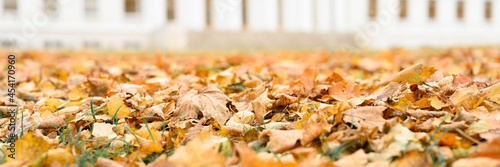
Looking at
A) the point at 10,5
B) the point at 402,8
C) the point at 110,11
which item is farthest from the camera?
the point at 402,8

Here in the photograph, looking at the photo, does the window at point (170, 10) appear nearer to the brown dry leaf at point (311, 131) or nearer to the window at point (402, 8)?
the window at point (402, 8)

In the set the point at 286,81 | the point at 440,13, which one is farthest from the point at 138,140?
the point at 440,13

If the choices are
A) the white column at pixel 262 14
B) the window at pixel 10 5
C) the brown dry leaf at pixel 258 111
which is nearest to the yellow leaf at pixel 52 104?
the brown dry leaf at pixel 258 111

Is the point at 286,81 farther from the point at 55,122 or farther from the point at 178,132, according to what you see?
the point at 55,122

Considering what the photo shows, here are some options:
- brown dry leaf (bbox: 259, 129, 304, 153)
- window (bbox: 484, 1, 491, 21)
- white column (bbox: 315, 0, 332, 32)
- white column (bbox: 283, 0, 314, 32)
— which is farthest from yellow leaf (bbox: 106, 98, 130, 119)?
window (bbox: 484, 1, 491, 21)

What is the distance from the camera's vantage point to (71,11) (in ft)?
76.9

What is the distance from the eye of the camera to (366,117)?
1.31 metres

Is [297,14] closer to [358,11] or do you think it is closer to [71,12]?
[358,11]

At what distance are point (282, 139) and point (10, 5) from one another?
26235 millimetres

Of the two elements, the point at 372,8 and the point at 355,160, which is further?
the point at 372,8

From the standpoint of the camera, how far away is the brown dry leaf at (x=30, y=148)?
1.20m

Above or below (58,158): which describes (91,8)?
above

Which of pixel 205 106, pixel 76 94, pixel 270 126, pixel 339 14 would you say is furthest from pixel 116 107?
pixel 339 14

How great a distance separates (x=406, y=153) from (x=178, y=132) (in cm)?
73
